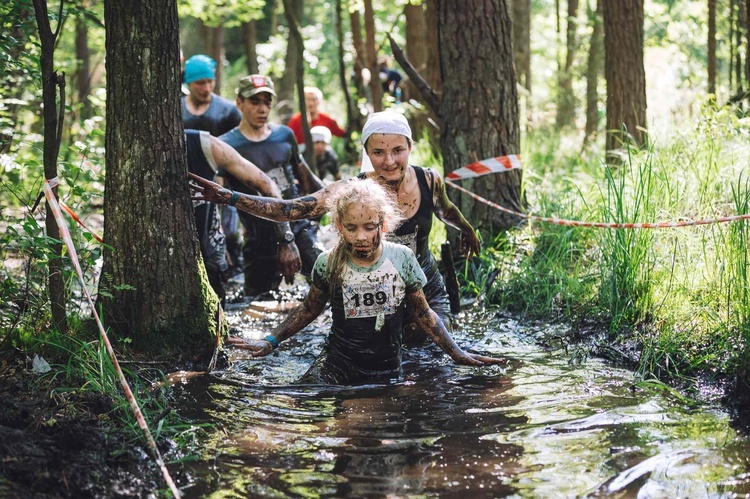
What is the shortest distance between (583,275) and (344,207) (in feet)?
10.1

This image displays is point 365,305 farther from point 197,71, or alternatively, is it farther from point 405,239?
point 197,71

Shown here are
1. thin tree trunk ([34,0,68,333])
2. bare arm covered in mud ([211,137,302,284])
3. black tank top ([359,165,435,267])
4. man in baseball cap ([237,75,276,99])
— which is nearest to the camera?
thin tree trunk ([34,0,68,333])

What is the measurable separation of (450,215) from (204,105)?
13.7 ft

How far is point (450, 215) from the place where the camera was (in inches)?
256

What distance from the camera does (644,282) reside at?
6.29 meters

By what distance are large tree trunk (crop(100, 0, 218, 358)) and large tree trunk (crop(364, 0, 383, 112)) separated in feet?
29.5

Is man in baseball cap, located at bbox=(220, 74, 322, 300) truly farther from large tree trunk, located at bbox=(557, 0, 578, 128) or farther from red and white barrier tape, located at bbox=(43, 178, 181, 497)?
large tree trunk, located at bbox=(557, 0, 578, 128)

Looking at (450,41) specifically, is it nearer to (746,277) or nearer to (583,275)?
(583,275)

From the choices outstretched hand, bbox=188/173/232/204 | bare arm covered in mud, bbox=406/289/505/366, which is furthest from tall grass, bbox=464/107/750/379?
outstretched hand, bbox=188/173/232/204

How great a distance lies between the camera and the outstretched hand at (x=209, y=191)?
18.5 feet

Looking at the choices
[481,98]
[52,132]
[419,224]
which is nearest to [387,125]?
[419,224]

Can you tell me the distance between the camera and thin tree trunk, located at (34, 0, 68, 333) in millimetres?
5090

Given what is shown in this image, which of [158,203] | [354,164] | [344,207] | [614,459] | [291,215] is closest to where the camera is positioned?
[614,459]

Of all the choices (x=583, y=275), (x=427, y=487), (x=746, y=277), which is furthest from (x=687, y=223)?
(x=427, y=487)
